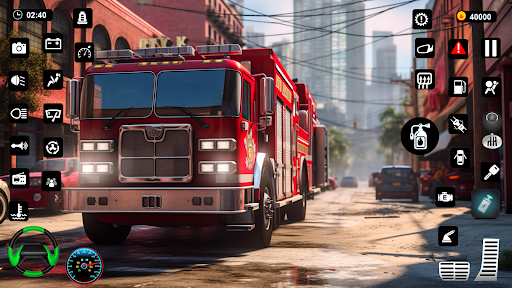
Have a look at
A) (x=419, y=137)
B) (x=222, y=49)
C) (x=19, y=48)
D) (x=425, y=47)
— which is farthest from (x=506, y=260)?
(x=19, y=48)

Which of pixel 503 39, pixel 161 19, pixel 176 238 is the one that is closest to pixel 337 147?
pixel 161 19

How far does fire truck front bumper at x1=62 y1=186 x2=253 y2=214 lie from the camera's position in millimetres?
8453

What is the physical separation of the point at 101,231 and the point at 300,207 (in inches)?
258

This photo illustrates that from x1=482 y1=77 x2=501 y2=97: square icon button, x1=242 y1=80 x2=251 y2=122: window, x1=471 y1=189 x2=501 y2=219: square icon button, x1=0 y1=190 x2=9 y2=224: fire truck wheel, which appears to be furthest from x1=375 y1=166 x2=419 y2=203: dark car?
x1=482 y1=77 x2=501 y2=97: square icon button

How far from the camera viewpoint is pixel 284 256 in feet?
30.3

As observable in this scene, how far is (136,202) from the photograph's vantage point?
8.69 meters

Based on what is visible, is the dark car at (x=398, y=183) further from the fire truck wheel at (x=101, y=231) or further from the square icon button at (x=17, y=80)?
the square icon button at (x=17, y=80)

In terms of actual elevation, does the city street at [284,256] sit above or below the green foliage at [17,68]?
below

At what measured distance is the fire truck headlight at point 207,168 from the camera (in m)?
8.56

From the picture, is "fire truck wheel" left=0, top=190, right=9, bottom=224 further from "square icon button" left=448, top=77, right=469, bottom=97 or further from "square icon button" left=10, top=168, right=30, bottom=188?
"square icon button" left=448, top=77, right=469, bottom=97

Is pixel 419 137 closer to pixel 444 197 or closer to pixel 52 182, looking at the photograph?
pixel 444 197

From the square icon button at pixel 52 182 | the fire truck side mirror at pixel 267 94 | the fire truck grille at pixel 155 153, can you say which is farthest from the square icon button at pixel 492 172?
the square icon button at pixel 52 182

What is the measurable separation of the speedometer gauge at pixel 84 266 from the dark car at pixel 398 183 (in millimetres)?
21329

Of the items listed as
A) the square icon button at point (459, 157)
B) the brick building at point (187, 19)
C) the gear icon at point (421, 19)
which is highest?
the brick building at point (187, 19)
